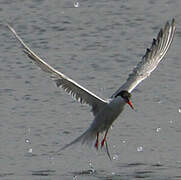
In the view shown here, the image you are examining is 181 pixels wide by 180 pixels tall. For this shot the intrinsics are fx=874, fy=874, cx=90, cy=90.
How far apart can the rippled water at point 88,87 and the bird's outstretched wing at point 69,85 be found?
88cm

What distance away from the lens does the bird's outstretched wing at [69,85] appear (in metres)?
9.82

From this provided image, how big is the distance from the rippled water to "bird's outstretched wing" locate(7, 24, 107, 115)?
877 millimetres

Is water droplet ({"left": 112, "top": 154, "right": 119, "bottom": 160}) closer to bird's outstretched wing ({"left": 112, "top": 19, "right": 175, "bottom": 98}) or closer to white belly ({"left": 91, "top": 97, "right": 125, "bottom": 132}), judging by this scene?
white belly ({"left": 91, "top": 97, "right": 125, "bottom": 132})

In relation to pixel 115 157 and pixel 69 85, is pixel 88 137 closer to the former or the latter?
pixel 115 157

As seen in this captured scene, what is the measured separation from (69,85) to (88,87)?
3686 millimetres

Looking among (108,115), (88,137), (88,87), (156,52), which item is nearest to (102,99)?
(108,115)

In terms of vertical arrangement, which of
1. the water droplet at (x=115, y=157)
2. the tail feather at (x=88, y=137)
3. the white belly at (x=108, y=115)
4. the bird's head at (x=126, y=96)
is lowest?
the water droplet at (x=115, y=157)

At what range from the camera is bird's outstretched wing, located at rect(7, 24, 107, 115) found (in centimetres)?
982

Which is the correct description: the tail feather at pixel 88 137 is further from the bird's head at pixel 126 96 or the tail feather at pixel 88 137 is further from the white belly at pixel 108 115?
the bird's head at pixel 126 96

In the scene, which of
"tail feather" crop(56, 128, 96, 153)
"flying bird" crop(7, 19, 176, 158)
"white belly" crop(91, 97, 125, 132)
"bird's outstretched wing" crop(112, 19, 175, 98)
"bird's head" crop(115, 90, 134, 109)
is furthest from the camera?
"bird's outstretched wing" crop(112, 19, 175, 98)

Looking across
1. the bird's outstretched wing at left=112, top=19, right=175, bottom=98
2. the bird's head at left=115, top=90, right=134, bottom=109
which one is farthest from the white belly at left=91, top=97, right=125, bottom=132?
the bird's outstretched wing at left=112, top=19, right=175, bottom=98

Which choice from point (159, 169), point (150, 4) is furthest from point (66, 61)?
point (159, 169)

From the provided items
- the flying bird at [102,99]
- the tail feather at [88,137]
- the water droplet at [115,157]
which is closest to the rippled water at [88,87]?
the water droplet at [115,157]

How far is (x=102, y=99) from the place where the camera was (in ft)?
36.0
